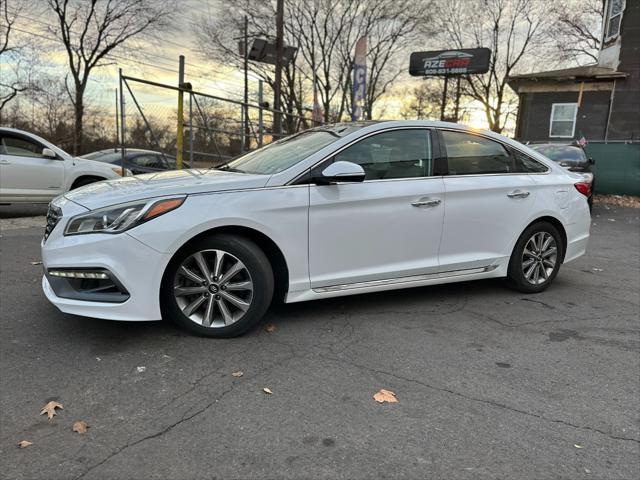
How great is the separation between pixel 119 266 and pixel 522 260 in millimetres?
3642

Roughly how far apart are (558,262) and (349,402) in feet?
10.8

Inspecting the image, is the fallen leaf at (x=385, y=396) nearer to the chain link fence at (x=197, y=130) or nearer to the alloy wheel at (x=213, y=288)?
the alloy wheel at (x=213, y=288)

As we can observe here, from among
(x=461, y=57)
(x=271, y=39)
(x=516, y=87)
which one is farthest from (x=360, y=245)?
(x=271, y=39)

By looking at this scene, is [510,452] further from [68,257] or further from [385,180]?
[68,257]

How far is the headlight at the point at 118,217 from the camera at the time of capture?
332cm

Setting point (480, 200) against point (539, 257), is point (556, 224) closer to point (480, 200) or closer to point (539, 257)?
point (539, 257)

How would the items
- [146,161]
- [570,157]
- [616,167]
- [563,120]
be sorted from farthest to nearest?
[563,120] < [616,167] < [570,157] < [146,161]

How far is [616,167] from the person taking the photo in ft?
50.6

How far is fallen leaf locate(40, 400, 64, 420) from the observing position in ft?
8.66

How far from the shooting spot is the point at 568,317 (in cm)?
443

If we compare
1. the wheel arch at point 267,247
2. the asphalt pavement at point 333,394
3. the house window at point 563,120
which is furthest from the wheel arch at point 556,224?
the house window at point 563,120

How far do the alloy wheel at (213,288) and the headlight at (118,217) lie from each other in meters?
0.39

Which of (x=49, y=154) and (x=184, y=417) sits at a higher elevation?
(x=49, y=154)

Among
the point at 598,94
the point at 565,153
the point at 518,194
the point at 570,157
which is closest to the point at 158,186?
the point at 518,194
